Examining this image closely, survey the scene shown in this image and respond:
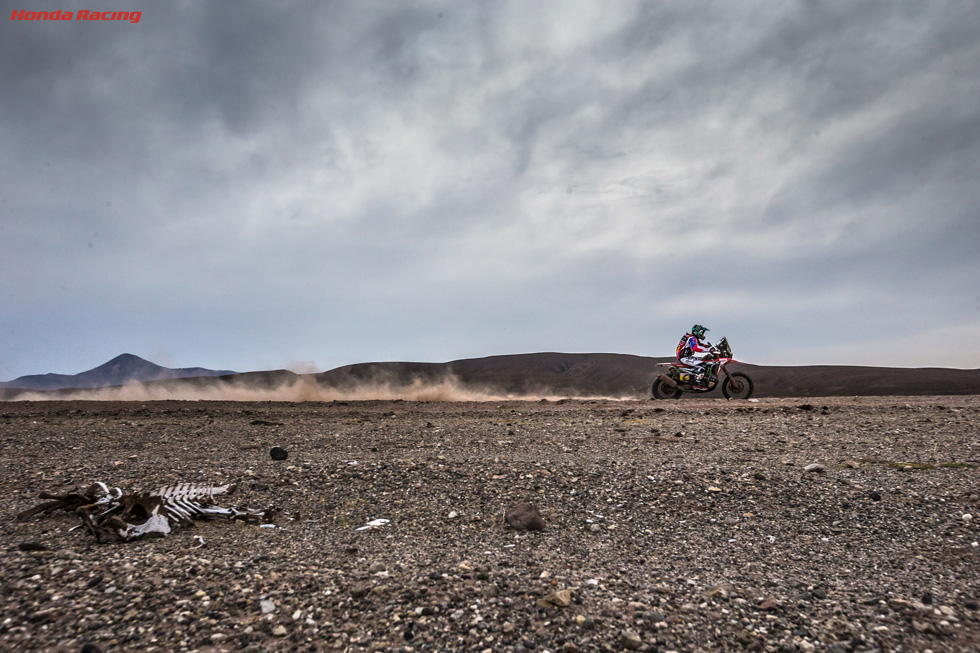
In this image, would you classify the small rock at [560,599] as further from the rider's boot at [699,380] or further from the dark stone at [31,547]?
the rider's boot at [699,380]

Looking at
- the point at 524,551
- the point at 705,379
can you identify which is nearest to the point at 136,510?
the point at 524,551

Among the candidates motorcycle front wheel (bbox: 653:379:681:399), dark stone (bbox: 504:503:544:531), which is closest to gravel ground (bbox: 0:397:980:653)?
dark stone (bbox: 504:503:544:531)

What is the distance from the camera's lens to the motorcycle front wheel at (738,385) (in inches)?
746

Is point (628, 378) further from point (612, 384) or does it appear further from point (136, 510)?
point (136, 510)

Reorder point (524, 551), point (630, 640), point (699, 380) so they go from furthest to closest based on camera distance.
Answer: point (699, 380) → point (524, 551) → point (630, 640)

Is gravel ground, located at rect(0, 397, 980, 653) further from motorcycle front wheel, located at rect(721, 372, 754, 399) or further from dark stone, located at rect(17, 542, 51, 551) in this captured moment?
motorcycle front wheel, located at rect(721, 372, 754, 399)

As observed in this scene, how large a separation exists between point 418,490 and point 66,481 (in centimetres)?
419

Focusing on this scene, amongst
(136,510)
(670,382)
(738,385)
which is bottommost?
(136,510)

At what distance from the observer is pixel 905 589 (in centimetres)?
363

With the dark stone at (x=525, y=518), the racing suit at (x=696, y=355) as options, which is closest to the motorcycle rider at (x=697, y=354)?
the racing suit at (x=696, y=355)

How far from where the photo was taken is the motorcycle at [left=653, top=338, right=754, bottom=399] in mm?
19219

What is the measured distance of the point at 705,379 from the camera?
1953cm

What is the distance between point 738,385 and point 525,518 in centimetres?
1643

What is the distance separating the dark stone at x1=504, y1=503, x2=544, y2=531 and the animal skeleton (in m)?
2.34
